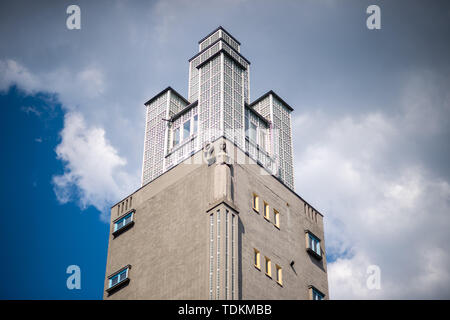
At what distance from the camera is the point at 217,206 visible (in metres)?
61.2

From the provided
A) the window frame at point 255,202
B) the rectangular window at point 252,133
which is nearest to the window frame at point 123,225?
the window frame at point 255,202

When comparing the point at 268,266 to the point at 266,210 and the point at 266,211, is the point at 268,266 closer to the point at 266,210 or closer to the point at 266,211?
the point at 266,211

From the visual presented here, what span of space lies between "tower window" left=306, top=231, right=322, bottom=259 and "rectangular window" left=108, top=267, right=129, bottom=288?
59.7 ft

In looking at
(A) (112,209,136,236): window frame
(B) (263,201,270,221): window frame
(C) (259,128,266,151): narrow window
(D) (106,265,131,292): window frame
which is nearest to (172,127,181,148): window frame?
(C) (259,128,266,151): narrow window

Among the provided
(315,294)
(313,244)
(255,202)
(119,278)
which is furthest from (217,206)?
(313,244)

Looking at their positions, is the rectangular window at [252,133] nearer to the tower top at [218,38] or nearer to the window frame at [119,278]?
the tower top at [218,38]

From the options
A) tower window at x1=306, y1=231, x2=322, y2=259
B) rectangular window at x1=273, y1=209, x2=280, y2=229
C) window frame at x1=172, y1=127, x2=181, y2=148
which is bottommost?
tower window at x1=306, y1=231, x2=322, y2=259

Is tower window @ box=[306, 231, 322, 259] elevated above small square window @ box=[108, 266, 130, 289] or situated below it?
above

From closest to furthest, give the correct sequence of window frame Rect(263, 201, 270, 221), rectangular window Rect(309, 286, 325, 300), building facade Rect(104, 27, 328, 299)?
building facade Rect(104, 27, 328, 299), window frame Rect(263, 201, 270, 221), rectangular window Rect(309, 286, 325, 300)

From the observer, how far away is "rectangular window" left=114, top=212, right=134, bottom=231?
70.3 metres

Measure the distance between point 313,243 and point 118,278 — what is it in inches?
790

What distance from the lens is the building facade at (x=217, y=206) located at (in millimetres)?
60000

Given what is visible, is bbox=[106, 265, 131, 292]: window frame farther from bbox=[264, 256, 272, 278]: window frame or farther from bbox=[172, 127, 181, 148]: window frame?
bbox=[172, 127, 181, 148]: window frame
